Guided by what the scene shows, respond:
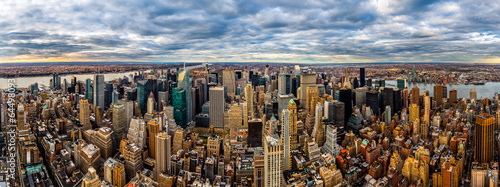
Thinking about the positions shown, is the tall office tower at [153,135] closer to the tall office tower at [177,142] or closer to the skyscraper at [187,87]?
the tall office tower at [177,142]

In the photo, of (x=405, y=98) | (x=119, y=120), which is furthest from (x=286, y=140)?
(x=405, y=98)

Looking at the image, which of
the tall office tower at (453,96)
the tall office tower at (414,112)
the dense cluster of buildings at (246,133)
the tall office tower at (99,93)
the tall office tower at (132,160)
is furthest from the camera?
the tall office tower at (453,96)

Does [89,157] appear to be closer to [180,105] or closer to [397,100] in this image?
[180,105]

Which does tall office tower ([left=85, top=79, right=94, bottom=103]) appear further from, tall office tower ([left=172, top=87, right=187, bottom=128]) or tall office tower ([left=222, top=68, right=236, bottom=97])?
tall office tower ([left=222, top=68, right=236, bottom=97])

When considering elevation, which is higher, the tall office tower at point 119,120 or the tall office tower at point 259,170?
the tall office tower at point 119,120

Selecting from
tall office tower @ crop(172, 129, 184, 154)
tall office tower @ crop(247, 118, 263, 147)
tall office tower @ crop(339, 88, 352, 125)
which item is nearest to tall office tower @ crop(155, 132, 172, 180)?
tall office tower @ crop(172, 129, 184, 154)

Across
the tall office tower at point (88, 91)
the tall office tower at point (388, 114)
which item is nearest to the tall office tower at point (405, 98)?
the tall office tower at point (388, 114)
